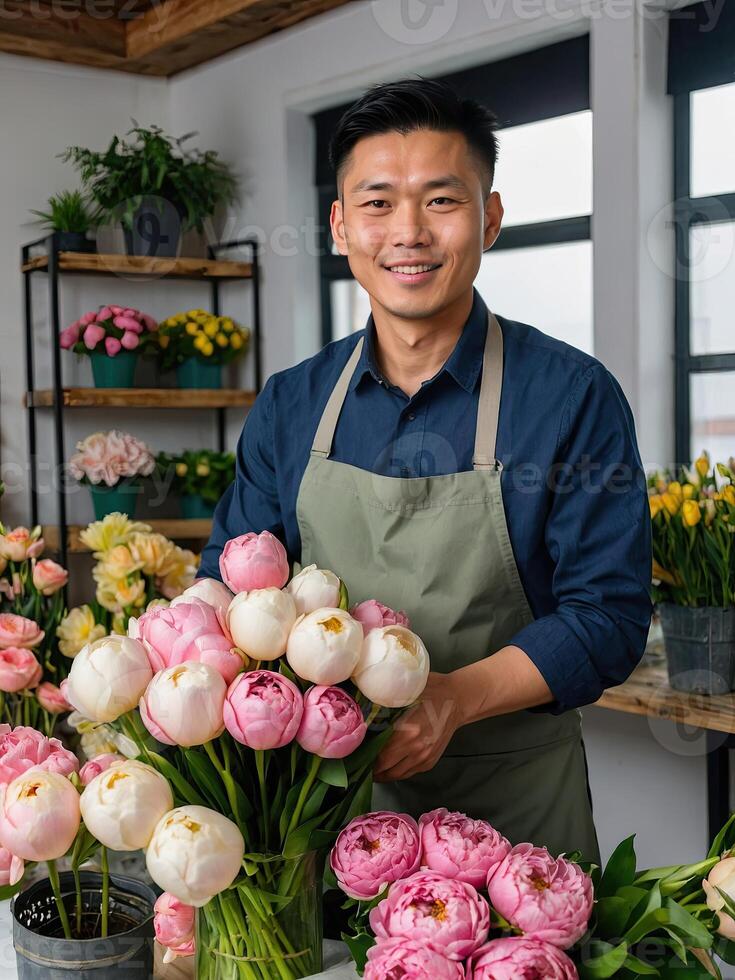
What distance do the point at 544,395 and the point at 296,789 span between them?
27.3 inches

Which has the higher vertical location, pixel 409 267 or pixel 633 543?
pixel 409 267

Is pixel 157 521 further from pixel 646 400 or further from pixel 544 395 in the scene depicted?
pixel 544 395

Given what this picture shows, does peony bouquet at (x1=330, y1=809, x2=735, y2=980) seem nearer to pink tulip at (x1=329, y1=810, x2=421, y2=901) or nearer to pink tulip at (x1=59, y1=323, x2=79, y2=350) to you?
pink tulip at (x1=329, y1=810, x2=421, y2=901)

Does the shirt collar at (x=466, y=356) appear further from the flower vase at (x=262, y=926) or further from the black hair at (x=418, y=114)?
the flower vase at (x=262, y=926)

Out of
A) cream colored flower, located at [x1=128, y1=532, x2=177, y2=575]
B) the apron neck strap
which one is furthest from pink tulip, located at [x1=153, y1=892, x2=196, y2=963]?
cream colored flower, located at [x1=128, y1=532, x2=177, y2=575]

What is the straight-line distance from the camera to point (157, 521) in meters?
3.52

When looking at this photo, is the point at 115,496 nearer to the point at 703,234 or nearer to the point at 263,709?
the point at 703,234

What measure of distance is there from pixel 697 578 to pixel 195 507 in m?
1.87

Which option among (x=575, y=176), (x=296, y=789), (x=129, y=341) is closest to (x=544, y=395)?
(x=296, y=789)

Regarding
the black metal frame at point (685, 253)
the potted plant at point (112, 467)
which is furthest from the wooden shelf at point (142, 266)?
the black metal frame at point (685, 253)

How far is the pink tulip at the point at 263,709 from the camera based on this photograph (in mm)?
743

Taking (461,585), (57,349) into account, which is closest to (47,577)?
A: (461,585)

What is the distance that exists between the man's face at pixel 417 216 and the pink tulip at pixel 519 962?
31.4 inches

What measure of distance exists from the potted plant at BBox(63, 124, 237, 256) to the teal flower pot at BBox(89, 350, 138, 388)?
0.32 meters
